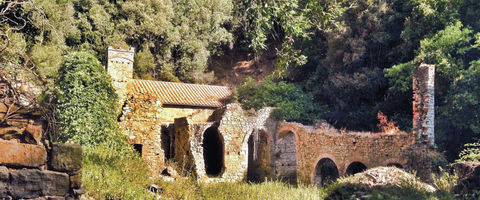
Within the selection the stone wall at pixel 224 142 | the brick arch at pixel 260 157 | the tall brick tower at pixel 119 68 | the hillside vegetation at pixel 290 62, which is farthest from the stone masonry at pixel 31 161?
the brick arch at pixel 260 157

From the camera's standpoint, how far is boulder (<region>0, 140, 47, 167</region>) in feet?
11.2

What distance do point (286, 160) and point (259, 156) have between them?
137 centimetres

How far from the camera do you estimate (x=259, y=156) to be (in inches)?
776

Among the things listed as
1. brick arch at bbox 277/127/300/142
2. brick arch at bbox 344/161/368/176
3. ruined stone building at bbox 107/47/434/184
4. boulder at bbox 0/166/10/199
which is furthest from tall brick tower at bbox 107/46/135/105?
boulder at bbox 0/166/10/199

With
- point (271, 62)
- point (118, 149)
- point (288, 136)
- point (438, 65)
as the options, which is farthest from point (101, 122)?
point (271, 62)

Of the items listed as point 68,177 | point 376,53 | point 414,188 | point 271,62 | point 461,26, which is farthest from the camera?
point 271,62

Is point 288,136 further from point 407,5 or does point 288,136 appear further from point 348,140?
point 407,5

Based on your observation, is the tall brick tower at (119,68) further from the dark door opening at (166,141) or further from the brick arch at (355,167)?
the brick arch at (355,167)

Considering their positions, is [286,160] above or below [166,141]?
below

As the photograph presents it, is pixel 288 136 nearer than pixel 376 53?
Yes

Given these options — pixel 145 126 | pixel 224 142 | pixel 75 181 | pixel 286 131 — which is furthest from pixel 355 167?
pixel 75 181

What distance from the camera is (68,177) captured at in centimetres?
388

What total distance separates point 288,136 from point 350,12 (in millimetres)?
9195

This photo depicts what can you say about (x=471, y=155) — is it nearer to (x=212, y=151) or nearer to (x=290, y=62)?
(x=290, y=62)
